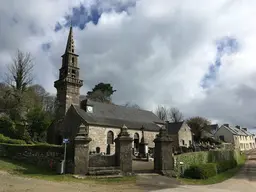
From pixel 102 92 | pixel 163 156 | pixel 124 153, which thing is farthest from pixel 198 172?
pixel 102 92

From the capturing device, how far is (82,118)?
1208 inches

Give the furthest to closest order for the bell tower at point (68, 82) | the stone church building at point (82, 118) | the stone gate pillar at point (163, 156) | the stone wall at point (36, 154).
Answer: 1. the bell tower at point (68, 82)
2. the stone church building at point (82, 118)
3. the stone gate pillar at point (163, 156)
4. the stone wall at point (36, 154)

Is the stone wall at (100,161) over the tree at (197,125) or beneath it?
beneath

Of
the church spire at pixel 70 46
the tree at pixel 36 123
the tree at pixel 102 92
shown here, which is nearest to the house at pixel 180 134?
the tree at pixel 102 92

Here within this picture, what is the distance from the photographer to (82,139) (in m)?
13.6

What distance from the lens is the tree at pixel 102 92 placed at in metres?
57.0

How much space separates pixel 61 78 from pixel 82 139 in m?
24.4

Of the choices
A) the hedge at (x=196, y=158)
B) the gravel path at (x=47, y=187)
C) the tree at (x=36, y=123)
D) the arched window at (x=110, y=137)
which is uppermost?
the tree at (x=36, y=123)

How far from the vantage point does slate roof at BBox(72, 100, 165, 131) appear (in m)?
32.6

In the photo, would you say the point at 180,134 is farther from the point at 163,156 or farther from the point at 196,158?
the point at 163,156

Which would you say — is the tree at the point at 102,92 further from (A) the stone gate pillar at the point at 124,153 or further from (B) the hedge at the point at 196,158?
(A) the stone gate pillar at the point at 124,153

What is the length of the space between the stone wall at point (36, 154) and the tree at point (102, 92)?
36556 millimetres

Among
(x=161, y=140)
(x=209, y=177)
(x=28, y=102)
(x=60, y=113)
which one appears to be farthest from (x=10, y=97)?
(x=209, y=177)

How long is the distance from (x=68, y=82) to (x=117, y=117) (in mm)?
9489
